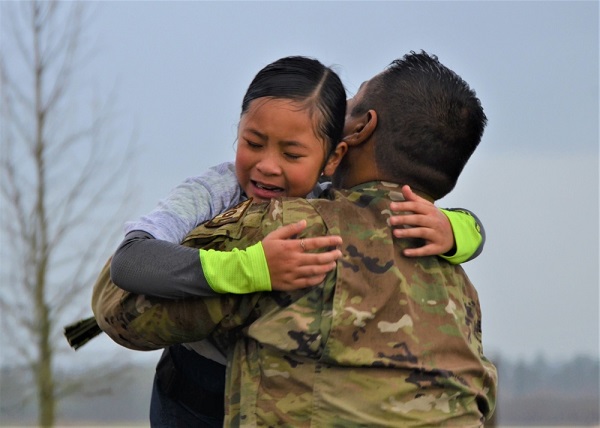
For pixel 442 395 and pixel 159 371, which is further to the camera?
pixel 159 371

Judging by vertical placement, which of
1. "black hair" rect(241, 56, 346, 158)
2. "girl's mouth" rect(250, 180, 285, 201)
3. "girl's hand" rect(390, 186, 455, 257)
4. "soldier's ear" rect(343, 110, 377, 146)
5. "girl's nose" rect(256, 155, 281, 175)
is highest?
"black hair" rect(241, 56, 346, 158)

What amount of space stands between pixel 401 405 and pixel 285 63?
99 centimetres

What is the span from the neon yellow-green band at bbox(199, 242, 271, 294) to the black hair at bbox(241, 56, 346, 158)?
0.49m

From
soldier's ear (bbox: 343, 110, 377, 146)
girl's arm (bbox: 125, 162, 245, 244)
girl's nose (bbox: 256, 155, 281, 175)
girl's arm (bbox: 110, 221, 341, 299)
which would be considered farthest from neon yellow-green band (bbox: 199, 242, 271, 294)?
soldier's ear (bbox: 343, 110, 377, 146)

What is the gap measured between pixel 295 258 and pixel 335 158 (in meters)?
0.48

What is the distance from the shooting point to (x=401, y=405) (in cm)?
255

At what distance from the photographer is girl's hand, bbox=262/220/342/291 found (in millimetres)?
2510

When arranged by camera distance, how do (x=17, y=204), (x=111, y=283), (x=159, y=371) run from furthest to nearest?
(x=17, y=204) → (x=159, y=371) → (x=111, y=283)

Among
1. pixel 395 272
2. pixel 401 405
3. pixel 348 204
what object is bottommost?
pixel 401 405

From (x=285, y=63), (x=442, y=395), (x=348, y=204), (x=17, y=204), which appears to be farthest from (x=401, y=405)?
(x=17, y=204)

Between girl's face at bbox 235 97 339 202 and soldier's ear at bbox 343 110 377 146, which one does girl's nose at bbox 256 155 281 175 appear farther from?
soldier's ear at bbox 343 110 377 146

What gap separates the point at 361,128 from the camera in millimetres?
2820

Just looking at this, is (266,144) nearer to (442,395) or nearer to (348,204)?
(348,204)

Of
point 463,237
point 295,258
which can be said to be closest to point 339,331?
point 295,258
